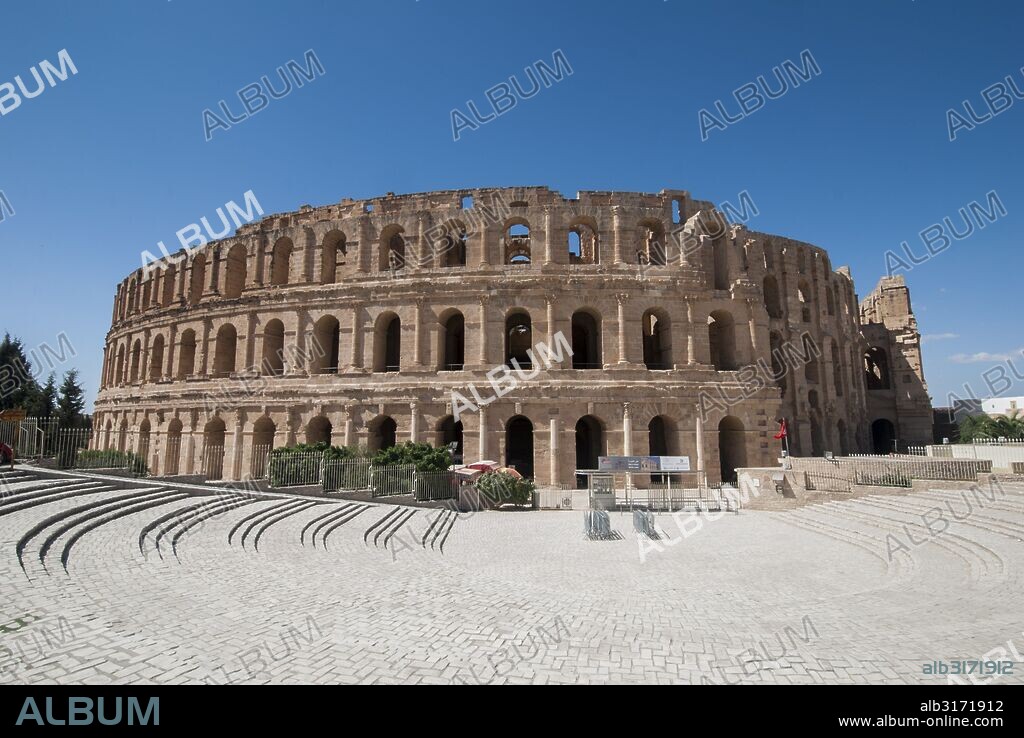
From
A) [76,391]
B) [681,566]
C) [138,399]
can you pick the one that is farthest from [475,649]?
[76,391]

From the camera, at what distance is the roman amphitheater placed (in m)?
23.9

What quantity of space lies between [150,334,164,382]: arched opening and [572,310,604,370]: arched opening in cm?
2798

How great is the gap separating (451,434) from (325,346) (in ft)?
29.9

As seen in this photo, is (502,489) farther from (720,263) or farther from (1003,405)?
(1003,405)

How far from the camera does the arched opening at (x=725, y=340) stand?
2589cm

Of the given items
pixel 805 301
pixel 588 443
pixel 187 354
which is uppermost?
pixel 805 301

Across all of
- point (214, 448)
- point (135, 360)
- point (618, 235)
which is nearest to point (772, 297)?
point (618, 235)

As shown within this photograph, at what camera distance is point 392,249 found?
95.2ft

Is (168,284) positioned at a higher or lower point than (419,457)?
higher

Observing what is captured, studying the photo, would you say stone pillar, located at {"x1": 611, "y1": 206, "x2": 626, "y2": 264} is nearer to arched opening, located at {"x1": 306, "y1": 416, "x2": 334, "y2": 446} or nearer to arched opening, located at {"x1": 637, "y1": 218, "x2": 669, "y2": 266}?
arched opening, located at {"x1": 637, "y1": 218, "x2": 669, "y2": 266}

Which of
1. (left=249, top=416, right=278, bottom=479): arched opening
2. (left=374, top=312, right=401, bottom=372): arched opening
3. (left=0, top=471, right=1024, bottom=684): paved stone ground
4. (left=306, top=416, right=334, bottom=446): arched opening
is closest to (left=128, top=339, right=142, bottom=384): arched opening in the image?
(left=249, top=416, right=278, bottom=479): arched opening

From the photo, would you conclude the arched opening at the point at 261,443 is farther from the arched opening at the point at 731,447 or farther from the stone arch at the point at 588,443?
the arched opening at the point at 731,447

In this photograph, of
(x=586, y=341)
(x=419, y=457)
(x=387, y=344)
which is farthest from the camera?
(x=586, y=341)

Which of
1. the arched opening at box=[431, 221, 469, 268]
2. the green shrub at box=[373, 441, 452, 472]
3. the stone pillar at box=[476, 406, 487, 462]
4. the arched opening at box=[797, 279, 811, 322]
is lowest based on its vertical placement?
the green shrub at box=[373, 441, 452, 472]
